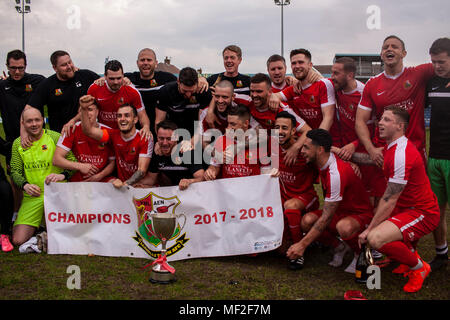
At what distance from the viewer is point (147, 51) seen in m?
6.28

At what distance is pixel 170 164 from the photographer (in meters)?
5.62

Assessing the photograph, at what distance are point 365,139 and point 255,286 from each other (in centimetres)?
216

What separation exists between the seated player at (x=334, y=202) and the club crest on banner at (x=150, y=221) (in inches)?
51.1

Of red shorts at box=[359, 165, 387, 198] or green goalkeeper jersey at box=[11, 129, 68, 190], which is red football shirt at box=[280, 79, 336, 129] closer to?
red shorts at box=[359, 165, 387, 198]

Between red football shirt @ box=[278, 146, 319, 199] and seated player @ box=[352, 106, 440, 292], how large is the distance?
1067 mm

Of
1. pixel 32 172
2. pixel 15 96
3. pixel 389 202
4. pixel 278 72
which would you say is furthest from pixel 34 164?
pixel 389 202

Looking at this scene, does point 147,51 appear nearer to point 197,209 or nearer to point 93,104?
point 93,104

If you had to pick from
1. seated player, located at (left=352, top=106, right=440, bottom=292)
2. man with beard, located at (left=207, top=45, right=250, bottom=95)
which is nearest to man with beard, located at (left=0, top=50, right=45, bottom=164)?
man with beard, located at (left=207, top=45, right=250, bottom=95)

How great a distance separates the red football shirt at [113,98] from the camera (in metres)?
5.90

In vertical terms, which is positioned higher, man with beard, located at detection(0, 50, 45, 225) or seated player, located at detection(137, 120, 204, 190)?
man with beard, located at detection(0, 50, 45, 225)

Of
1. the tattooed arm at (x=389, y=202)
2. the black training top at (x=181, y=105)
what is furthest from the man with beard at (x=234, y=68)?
the tattooed arm at (x=389, y=202)

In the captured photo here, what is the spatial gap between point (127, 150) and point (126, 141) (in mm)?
122

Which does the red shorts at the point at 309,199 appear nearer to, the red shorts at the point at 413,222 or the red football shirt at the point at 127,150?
the red shorts at the point at 413,222

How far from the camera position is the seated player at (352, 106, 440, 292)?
4.01m
